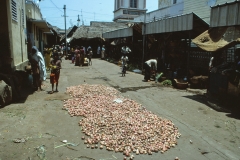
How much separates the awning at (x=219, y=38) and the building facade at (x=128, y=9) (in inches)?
1842

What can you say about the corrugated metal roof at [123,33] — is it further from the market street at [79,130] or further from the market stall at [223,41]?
the market street at [79,130]

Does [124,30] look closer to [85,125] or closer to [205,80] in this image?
[205,80]

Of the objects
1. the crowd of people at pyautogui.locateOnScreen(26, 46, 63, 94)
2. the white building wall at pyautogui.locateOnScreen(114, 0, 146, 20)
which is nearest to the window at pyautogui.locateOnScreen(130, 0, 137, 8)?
the white building wall at pyautogui.locateOnScreen(114, 0, 146, 20)

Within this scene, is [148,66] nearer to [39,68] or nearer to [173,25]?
[173,25]

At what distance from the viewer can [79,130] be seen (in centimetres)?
582

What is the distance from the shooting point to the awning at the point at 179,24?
12120 mm

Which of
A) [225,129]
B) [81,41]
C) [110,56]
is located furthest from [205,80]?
[81,41]

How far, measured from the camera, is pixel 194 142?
533 cm

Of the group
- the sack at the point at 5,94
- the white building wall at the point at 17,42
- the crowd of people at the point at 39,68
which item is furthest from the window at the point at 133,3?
the sack at the point at 5,94

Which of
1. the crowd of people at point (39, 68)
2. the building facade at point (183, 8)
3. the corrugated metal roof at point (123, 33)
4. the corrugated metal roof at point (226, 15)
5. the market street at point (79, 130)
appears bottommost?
the market street at point (79, 130)

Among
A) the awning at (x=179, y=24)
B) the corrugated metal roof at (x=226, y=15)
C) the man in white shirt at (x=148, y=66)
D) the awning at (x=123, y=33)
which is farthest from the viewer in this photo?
the awning at (x=123, y=33)

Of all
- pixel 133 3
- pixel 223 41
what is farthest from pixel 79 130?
pixel 133 3

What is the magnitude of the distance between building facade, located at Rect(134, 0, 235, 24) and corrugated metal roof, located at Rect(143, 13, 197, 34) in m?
5.59

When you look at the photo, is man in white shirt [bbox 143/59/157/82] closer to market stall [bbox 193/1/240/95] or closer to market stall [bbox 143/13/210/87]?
market stall [bbox 143/13/210/87]
